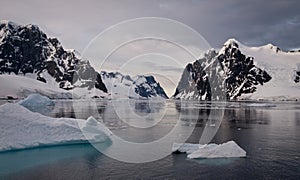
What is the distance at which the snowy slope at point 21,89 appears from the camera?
148 metres

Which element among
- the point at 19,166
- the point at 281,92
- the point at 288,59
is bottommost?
the point at 19,166

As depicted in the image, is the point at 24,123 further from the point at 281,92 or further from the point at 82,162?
the point at 281,92

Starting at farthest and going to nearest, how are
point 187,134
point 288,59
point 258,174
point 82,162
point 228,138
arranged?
point 288,59 → point 187,134 → point 228,138 → point 82,162 → point 258,174

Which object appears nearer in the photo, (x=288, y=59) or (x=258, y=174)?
(x=258, y=174)

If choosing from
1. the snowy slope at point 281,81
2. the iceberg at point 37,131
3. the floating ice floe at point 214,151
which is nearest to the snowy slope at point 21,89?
the snowy slope at point 281,81

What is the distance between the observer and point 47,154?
18.8 metres

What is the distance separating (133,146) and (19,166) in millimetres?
8442

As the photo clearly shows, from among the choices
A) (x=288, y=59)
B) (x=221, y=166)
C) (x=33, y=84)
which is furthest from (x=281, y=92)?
(x=221, y=166)

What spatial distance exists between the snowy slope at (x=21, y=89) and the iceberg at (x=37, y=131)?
133 meters

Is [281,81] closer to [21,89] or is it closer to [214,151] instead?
[21,89]

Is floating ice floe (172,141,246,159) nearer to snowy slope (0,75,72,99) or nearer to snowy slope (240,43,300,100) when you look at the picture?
snowy slope (0,75,72,99)

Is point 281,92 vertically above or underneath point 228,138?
above

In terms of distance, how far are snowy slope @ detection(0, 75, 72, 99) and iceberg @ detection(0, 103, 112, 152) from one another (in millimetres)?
133416

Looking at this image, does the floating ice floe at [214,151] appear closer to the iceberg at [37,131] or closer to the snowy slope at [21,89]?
the iceberg at [37,131]
